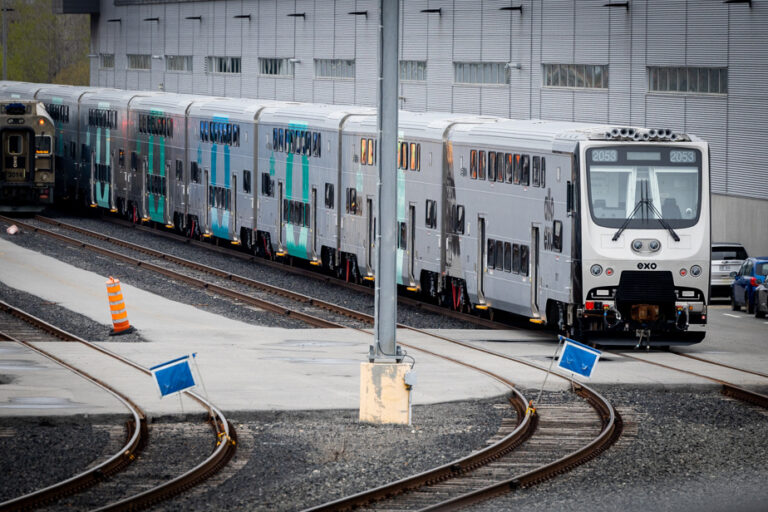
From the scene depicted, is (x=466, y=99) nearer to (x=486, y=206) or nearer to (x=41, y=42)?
(x=486, y=206)

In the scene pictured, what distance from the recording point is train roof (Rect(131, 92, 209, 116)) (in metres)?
45.2

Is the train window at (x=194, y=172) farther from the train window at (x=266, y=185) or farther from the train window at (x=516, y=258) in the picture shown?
the train window at (x=516, y=258)

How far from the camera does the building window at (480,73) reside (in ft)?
164

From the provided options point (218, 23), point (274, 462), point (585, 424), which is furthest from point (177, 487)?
point (218, 23)

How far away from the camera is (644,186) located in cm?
2467

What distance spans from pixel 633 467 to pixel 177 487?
15.5ft

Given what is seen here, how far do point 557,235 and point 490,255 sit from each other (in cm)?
283

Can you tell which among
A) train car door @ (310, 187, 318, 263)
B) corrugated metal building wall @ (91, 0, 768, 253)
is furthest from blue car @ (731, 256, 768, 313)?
train car door @ (310, 187, 318, 263)

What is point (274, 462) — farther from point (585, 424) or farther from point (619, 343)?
point (619, 343)

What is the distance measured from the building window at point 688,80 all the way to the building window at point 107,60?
152 ft

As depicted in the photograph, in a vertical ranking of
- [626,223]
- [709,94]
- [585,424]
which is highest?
[709,94]

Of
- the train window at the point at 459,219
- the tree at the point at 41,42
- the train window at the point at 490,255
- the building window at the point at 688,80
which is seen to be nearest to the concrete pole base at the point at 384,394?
the train window at the point at 490,255

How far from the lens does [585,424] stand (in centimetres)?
1866

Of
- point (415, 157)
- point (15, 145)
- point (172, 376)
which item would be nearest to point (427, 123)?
point (415, 157)
